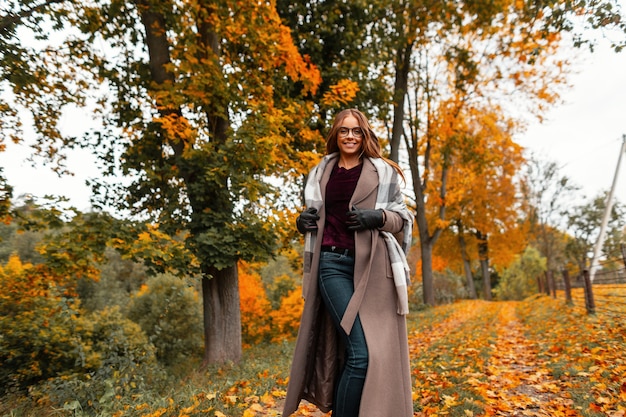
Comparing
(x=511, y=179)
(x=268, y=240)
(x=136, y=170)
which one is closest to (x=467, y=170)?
(x=511, y=179)

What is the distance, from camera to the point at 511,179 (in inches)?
899

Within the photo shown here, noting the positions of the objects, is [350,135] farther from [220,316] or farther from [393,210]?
[220,316]

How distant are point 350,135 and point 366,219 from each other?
628mm

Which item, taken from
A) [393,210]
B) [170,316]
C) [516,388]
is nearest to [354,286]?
[393,210]

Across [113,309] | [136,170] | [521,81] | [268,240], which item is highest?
[521,81]

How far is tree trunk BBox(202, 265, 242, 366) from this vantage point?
309 inches

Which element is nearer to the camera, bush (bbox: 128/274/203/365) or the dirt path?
the dirt path

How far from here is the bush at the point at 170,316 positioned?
→ 1305 cm

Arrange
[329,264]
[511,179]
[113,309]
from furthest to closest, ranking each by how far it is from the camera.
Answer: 1. [511,179]
2. [113,309]
3. [329,264]

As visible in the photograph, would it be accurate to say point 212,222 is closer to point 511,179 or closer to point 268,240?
point 268,240

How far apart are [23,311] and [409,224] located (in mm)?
6953

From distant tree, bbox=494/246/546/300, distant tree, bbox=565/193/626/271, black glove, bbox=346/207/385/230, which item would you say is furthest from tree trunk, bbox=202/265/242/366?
distant tree, bbox=565/193/626/271

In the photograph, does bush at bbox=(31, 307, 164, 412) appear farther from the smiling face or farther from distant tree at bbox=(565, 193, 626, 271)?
distant tree at bbox=(565, 193, 626, 271)

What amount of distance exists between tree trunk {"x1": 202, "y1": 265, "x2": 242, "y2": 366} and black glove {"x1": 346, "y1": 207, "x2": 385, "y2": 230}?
18.8 ft
